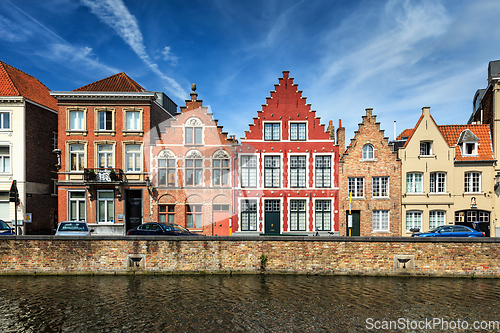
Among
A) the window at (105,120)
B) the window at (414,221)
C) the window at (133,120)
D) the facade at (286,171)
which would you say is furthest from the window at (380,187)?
the window at (105,120)

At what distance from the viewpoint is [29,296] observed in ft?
40.6

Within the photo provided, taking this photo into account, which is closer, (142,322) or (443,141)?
(142,322)

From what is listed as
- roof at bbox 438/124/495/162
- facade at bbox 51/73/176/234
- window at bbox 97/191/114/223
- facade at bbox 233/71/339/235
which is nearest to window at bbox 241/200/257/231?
facade at bbox 233/71/339/235

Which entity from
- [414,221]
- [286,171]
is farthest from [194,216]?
[414,221]

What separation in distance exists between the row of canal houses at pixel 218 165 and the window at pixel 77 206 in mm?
85

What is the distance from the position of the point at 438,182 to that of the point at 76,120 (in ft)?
99.6

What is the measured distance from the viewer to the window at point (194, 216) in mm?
23062

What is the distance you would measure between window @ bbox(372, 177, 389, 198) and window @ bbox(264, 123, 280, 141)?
8897 millimetres

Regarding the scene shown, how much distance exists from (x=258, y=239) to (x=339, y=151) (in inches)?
461

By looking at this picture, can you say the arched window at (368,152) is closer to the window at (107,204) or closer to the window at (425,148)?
the window at (425,148)

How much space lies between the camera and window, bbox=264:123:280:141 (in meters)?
23.5

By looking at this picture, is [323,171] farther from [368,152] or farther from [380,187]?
[380,187]

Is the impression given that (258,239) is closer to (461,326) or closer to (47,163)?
(461,326)

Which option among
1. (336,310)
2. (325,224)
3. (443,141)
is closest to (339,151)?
(325,224)
